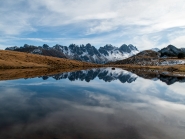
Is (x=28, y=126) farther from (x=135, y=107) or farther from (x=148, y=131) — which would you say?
(x=135, y=107)

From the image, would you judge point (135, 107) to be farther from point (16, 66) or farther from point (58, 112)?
point (16, 66)

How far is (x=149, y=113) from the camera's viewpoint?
31.7m

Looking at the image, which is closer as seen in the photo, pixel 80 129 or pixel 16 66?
pixel 80 129

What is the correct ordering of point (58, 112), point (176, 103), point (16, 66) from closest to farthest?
point (58, 112), point (176, 103), point (16, 66)

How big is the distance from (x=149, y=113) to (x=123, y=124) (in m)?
8.91

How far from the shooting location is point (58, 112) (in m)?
30.1

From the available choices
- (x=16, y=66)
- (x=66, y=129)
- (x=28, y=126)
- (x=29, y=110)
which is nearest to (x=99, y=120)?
(x=66, y=129)

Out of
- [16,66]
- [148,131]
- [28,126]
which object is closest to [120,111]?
[148,131]

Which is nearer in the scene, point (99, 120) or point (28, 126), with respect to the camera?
point (28, 126)

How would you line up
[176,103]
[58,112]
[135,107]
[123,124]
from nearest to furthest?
[123,124]
[58,112]
[135,107]
[176,103]

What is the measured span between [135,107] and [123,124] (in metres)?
11.2

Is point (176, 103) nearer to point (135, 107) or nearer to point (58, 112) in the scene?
point (135, 107)

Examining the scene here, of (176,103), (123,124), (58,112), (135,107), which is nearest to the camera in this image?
(123,124)

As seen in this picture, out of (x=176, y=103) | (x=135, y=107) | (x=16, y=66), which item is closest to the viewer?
(x=135, y=107)
